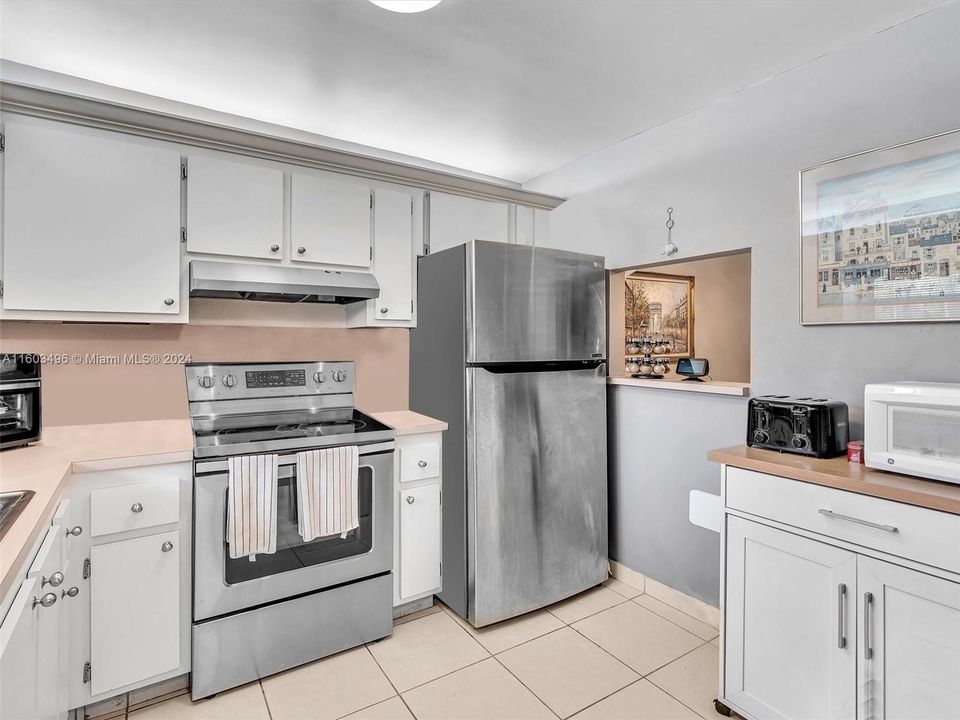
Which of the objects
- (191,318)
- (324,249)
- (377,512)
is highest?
(324,249)

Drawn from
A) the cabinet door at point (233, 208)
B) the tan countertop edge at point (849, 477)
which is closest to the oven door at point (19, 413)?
the cabinet door at point (233, 208)

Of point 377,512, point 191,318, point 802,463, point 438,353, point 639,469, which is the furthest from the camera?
point 639,469

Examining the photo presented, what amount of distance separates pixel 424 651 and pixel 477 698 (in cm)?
37

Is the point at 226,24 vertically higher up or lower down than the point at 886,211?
higher up

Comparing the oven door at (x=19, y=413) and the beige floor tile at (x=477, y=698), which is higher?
the oven door at (x=19, y=413)

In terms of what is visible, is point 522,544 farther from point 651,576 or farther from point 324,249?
point 324,249

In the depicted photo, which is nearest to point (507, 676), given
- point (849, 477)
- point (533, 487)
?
point (533, 487)

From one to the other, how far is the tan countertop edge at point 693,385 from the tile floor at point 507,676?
3.63ft

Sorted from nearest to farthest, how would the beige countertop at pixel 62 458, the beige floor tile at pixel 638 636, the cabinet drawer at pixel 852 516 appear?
the beige countertop at pixel 62 458
the cabinet drawer at pixel 852 516
the beige floor tile at pixel 638 636

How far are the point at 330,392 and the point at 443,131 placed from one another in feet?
4.93

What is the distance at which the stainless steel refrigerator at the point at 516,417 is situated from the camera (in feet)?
7.81

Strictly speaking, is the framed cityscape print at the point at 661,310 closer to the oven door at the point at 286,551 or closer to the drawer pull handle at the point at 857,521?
the drawer pull handle at the point at 857,521

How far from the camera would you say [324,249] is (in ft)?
8.29

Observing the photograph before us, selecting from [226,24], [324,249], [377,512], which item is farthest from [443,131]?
[377,512]
